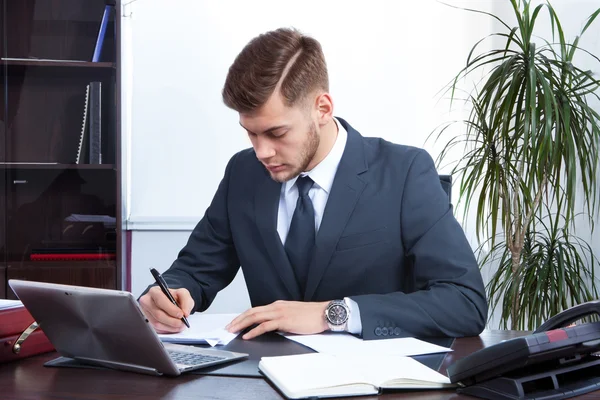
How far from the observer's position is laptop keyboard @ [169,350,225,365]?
1.21 m

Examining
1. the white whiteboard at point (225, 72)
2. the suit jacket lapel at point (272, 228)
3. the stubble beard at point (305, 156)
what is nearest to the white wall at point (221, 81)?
the white whiteboard at point (225, 72)

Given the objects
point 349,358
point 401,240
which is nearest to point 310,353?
point 349,358

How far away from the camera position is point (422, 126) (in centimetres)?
355

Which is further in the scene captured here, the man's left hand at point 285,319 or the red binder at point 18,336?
the man's left hand at point 285,319

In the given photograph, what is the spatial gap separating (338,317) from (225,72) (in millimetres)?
2247

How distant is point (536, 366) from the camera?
1034 millimetres

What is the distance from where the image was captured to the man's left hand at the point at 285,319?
4.81 ft

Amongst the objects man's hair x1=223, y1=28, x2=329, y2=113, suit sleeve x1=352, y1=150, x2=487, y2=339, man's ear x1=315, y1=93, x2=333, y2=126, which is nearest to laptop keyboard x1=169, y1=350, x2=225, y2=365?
suit sleeve x1=352, y1=150, x2=487, y2=339

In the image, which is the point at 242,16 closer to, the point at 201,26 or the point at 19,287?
the point at 201,26

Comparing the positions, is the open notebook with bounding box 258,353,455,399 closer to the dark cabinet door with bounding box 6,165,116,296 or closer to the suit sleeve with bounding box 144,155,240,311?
the suit sleeve with bounding box 144,155,240,311

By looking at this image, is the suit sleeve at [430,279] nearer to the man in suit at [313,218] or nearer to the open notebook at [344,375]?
the man in suit at [313,218]

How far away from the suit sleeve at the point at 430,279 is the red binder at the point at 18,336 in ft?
2.05

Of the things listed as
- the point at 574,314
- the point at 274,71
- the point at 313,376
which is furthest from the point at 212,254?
the point at 574,314

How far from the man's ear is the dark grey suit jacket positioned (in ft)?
0.34
